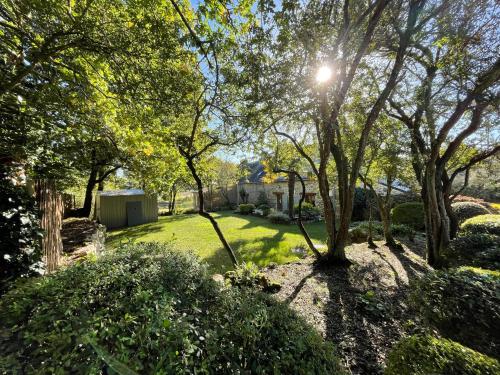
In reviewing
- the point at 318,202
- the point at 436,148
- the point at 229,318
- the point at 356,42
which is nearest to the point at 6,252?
the point at 229,318

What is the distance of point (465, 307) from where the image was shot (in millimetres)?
2303

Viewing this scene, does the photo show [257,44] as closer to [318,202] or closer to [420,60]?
[420,60]

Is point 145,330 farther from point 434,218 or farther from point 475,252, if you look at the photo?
point 434,218

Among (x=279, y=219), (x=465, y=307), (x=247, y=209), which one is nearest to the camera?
(x=465, y=307)

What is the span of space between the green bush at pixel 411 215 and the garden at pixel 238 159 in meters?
3.98

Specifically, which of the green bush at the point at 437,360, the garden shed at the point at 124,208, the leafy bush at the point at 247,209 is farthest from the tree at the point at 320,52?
the leafy bush at the point at 247,209

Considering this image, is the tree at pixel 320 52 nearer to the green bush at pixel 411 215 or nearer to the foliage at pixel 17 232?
the foliage at pixel 17 232

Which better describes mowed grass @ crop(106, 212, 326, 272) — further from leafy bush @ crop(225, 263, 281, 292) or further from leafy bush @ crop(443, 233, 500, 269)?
leafy bush @ crop(443, 233, 500, 269)

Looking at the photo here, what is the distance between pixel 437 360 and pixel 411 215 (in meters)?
11.9

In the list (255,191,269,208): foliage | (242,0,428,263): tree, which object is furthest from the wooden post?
(255,191,269,208): foliage

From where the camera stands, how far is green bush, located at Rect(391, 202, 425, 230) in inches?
Result: 423

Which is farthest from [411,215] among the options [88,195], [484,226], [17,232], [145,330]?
[88,195]

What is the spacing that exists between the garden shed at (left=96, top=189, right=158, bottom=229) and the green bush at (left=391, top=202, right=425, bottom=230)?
1548 centimetres

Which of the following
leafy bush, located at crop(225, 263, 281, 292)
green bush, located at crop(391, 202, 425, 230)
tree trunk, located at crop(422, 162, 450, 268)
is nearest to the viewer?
leafy bush, located at crop(225, 263, 281, 292)
